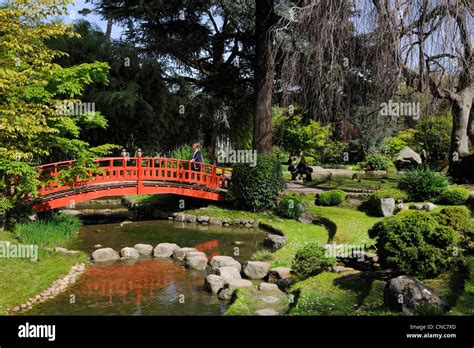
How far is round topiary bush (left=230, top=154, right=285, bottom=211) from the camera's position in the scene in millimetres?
18266

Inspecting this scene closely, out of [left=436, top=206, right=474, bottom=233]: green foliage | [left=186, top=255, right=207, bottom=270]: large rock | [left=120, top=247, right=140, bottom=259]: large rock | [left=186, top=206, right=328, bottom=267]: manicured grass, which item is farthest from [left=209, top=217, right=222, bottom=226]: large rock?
[left=436, top=206, right=474, bottom=233]: green foliage

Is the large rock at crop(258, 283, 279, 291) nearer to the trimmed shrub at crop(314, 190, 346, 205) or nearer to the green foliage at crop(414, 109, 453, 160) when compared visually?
the trimmed shrub at crop(314, 190, 346, 205)

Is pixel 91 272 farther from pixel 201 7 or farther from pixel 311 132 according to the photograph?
pixel 311 132

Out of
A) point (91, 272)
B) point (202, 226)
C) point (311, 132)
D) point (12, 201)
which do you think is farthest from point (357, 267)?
point (311, 132)

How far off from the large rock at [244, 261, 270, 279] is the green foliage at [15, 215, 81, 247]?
19.4 ft

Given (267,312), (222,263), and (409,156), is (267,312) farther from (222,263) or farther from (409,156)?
(409,156)

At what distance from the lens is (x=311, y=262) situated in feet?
34.1

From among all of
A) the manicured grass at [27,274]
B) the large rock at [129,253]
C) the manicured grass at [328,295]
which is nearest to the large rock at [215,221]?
the large rock at [129,253]

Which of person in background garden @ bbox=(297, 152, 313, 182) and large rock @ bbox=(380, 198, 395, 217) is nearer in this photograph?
large rock @ bbox=(380, 198, 395, 217)

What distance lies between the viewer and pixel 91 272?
11.5 meters

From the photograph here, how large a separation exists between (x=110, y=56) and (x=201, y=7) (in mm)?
5074

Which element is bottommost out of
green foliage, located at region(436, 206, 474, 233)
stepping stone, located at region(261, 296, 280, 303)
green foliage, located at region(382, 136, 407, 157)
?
stepping stone, located at region(261, 296, 280, 303)

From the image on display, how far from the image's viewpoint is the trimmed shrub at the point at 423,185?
52.7ft
